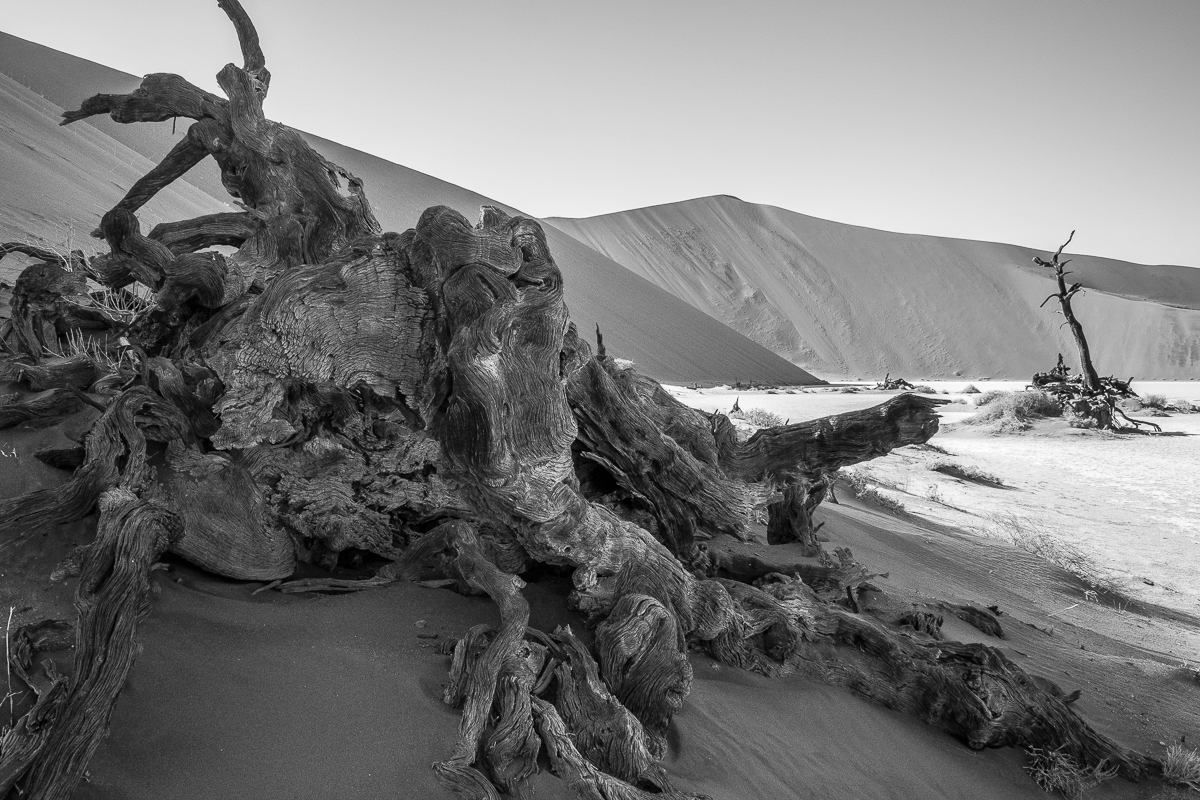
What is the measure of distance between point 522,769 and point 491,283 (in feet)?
5.80

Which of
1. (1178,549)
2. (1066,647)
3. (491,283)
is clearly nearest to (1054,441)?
(1178,549)

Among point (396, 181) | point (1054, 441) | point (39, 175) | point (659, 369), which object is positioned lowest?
point (659, 369)

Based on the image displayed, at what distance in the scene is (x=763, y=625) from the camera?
12.1ft

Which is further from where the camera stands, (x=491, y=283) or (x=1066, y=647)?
(x=1066, y=647)

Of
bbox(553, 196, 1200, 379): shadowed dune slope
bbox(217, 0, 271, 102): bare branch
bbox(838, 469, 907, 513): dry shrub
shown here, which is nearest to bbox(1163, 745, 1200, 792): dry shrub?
bbox(838, 469, 907, 513): dry shrub

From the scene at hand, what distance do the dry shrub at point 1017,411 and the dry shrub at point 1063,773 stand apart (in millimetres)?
14856

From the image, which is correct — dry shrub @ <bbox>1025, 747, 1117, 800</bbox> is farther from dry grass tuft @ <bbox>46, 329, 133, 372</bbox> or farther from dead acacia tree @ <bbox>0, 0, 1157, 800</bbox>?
dry grass tuft @ <bbox>46, 329, 133, 372</bbox>

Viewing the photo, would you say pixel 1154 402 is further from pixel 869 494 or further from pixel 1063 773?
pixel 1063 773

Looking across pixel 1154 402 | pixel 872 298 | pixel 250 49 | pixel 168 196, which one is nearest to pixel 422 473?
pixel 250 49

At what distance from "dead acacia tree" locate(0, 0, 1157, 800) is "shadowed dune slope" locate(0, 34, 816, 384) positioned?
13.5 feet

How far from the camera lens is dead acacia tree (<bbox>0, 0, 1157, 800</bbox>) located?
101 inches

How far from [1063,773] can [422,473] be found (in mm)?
3335

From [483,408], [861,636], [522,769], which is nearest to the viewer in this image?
[522,769]

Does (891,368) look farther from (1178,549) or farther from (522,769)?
(522,769)
